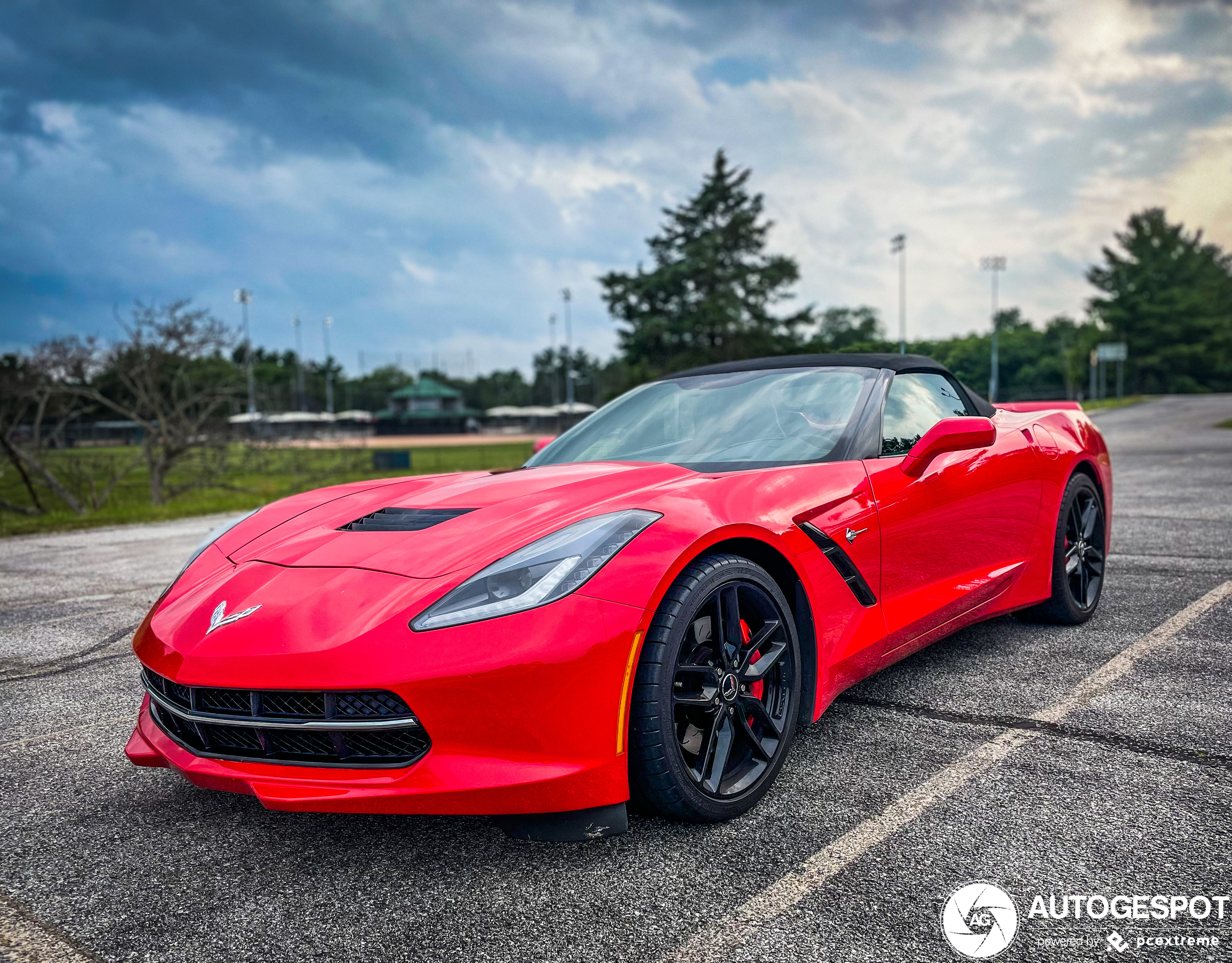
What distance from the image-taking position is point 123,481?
1859cm

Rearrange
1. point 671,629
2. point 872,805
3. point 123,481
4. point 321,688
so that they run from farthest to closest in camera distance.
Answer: point 123,481 → point 872,805 → point 671,629 → point 321,688

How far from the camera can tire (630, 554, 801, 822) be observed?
222 cm

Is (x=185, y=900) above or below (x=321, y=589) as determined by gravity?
below

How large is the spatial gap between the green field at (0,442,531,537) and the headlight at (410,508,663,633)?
1119 centimetres

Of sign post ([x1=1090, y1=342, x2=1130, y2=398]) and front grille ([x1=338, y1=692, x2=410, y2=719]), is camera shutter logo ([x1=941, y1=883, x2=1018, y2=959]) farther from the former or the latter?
sign post ([x1=1090, y1=342, x2=1130, y2=398])

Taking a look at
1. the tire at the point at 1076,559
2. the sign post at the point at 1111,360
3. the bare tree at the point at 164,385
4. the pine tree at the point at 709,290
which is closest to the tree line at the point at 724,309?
the pine tree at the point at 709,290

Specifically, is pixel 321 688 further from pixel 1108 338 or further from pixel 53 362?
pixel 1108 338

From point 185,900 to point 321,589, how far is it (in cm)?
76

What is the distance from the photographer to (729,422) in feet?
11.2

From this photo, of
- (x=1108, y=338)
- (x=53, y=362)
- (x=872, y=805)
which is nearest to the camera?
(x=872, y=805)

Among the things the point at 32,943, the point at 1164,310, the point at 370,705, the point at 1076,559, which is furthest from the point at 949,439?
the point at 1164,310

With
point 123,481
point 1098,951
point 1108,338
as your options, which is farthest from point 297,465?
point 1108,338

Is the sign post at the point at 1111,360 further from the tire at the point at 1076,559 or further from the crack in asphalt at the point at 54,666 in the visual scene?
the crack in asphalt at the point at 54,666

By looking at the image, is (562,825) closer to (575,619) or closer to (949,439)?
(575,619)
